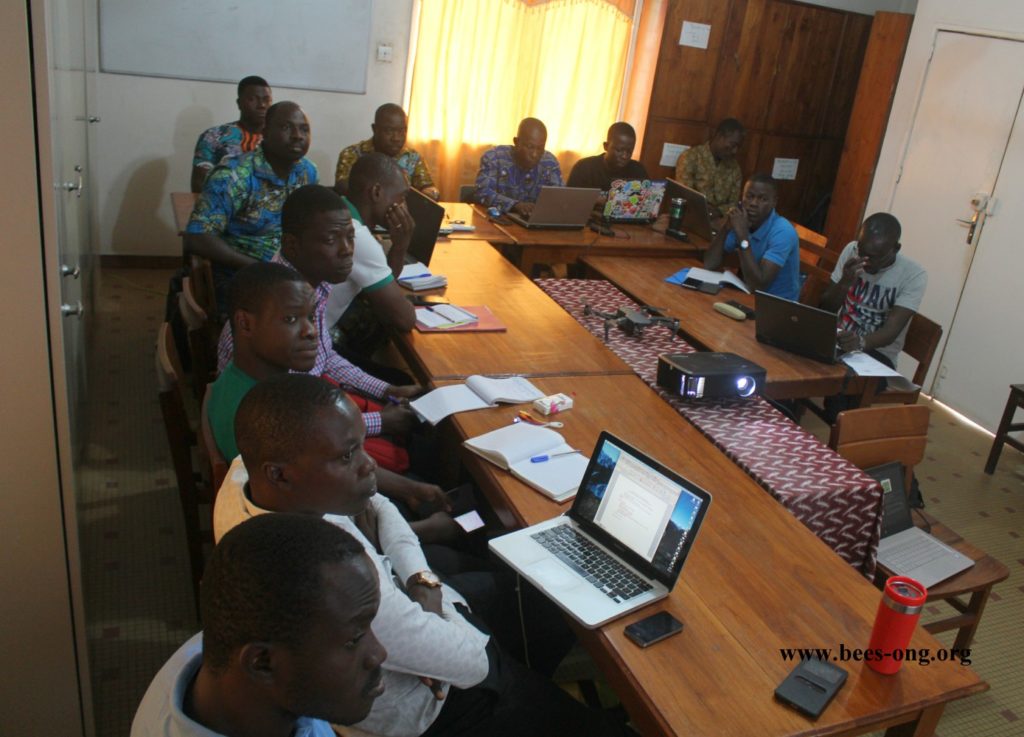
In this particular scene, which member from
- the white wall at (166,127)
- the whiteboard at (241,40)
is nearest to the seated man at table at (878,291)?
the white wall at (166,127)

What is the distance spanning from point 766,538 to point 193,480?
5.23 feet

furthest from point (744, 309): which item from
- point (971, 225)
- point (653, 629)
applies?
point (653, 629)

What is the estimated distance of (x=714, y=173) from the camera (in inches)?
248

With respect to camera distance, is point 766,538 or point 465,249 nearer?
point 766,538

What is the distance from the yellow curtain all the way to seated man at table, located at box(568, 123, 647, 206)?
64 cm

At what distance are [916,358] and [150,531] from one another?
10.4 feet

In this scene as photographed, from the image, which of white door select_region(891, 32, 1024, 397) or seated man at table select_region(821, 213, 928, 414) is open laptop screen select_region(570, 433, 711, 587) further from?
white door select_region(891, 32, 1024, 397)

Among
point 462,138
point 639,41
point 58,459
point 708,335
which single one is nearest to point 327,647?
point 58,459

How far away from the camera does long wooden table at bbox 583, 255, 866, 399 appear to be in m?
3.31

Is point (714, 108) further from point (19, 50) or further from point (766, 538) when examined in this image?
point (19, 50)

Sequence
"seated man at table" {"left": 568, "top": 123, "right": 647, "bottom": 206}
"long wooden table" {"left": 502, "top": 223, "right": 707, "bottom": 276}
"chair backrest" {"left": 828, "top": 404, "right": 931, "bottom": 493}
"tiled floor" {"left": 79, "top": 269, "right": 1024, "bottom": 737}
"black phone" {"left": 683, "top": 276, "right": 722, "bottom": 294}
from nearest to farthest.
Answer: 1. "tiled floor" {"left": 79, "top": 269, "right": 1024, "bottom": 737}
2. "chair backrest" {"left": 828, "top": 404, "right": 931, "bottom": 493}
3. "black phone" {"left": 683, "top": 276, "right": 722, "bottom": 294}
4. "long wooden table" {"left": 502, "top": 223, "right": 707, "bottom": 276}
5. "seated man at table" {"left": 568, "top": 123, "right": 647, "bottom": 206}

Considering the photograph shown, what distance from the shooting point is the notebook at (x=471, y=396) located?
2.71 m

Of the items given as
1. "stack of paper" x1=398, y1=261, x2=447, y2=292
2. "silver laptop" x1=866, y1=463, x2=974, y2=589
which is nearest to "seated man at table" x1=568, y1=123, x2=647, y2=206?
"stack of paper" x1=398, y1=261, x2=447, y2=292

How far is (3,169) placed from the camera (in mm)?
1711
